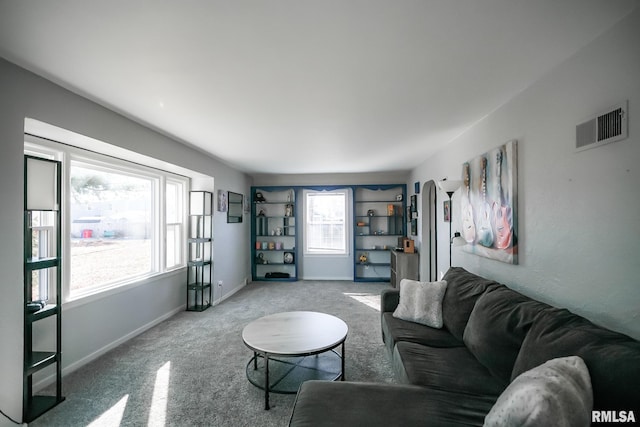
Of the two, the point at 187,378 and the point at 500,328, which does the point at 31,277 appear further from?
the point at 500,328

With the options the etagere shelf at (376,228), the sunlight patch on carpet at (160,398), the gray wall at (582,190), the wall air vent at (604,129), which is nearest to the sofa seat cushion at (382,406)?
the gray wall at (582,190)

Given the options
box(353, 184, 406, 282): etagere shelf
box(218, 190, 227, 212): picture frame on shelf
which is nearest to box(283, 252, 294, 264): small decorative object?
box(353, 184, 406, 282): etagere shelf

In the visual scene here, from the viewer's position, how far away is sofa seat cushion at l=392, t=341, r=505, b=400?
1.64 m

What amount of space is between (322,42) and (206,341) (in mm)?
3282

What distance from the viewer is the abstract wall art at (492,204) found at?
7.63 ft

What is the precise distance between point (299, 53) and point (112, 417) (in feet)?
9.19

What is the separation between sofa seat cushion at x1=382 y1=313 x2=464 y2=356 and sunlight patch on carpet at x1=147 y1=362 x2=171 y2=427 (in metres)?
1.81

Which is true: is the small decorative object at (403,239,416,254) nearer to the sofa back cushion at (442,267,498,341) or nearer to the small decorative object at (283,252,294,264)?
the small decorative object at (283,252,294,264)

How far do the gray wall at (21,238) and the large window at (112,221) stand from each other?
255 millimetres

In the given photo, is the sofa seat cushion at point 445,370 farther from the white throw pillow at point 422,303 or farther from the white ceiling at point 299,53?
the white ceiling at point 299,53

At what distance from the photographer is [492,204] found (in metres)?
2.62

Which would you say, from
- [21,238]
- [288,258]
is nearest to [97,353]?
[21,238]

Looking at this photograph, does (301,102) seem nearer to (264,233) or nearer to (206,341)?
(206,341)

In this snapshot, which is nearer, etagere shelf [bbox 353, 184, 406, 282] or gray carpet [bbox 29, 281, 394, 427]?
gray carpet [bbox 29, 281, 394, 427]
